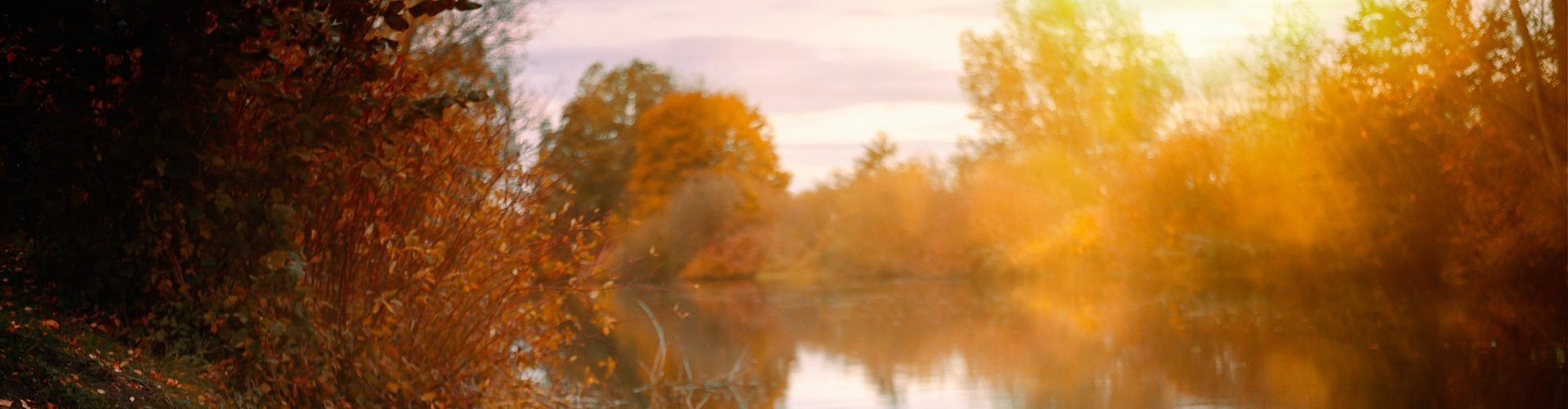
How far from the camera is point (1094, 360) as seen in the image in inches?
609

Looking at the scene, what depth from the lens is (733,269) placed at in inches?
1912

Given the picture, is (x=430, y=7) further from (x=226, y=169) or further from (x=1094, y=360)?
(x=1094, y=360)

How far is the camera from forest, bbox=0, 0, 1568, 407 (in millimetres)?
5781

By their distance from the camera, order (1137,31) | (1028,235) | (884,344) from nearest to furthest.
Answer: (884,344) < (1137,31) < (1028,235)

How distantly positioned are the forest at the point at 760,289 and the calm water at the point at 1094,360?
113mm

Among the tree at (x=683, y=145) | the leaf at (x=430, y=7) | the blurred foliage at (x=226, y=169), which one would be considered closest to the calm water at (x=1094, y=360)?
the blurred foliage at (x=226, y=169)

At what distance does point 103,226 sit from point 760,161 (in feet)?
141

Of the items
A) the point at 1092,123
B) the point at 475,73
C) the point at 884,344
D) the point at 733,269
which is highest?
the point at 475,73

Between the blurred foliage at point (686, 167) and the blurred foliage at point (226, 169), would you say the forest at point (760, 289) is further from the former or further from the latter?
the blurred foliage at point (686, 167)

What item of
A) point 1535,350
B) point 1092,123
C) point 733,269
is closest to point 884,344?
point 1535,350

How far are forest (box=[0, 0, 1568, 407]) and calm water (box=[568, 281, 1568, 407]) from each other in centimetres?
11

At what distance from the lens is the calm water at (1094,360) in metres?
11.8

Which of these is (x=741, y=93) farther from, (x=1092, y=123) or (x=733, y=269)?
(x=1092, y=123)

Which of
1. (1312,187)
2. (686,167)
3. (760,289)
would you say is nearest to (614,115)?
(686,167)
